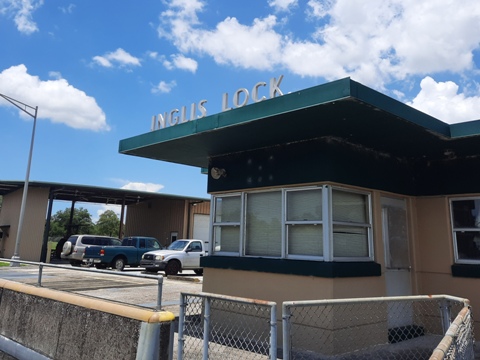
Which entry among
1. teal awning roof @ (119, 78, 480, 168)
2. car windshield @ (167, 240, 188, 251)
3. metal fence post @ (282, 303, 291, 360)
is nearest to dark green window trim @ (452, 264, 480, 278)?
teal awning roof @ (119, 78, 480, 168)

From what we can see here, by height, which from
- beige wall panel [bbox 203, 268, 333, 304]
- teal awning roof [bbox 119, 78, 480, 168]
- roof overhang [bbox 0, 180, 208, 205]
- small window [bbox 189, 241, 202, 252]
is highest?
roof overhang [bbox 0, 180, 208, 205]

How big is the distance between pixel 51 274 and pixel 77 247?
1450 centimetres

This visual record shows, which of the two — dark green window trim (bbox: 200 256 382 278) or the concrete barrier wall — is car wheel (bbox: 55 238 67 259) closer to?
the concrete barrier wall

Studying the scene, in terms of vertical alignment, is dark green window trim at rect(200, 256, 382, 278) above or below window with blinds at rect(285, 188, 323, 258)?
below

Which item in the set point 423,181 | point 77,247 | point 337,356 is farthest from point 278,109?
point 77,247

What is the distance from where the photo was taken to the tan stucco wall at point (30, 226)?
27.0 metres

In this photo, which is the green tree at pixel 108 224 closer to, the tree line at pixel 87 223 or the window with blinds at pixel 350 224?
the tree line at pixel 87 223

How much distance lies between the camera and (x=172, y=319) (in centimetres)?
454

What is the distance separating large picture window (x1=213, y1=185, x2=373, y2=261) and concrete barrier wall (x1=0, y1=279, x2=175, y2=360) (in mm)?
2758

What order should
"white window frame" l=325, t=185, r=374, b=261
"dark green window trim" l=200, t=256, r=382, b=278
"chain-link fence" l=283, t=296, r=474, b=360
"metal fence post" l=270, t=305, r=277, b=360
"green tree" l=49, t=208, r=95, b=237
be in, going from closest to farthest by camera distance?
"metal fence post" l=270, t=305, r=277, b=360, "chain-link fence" l=283, t=296, r=474, b=360, "dark green window trim" l=200, t=256, r=382, b=278, "white window frame" l=325, t=185, r=374, b=261, "green tree" l=49, t=208, r=95, b=237

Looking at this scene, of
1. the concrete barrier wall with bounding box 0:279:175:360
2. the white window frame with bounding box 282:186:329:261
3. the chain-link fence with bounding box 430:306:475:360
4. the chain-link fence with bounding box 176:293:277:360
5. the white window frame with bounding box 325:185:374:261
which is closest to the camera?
the chain-link fence with bounding box 430:306:475:360

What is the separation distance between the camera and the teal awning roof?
199 inches

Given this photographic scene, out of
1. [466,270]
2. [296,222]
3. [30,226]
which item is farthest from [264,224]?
[30,226]

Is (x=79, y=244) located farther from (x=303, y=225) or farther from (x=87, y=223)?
(x=87, y=223)
